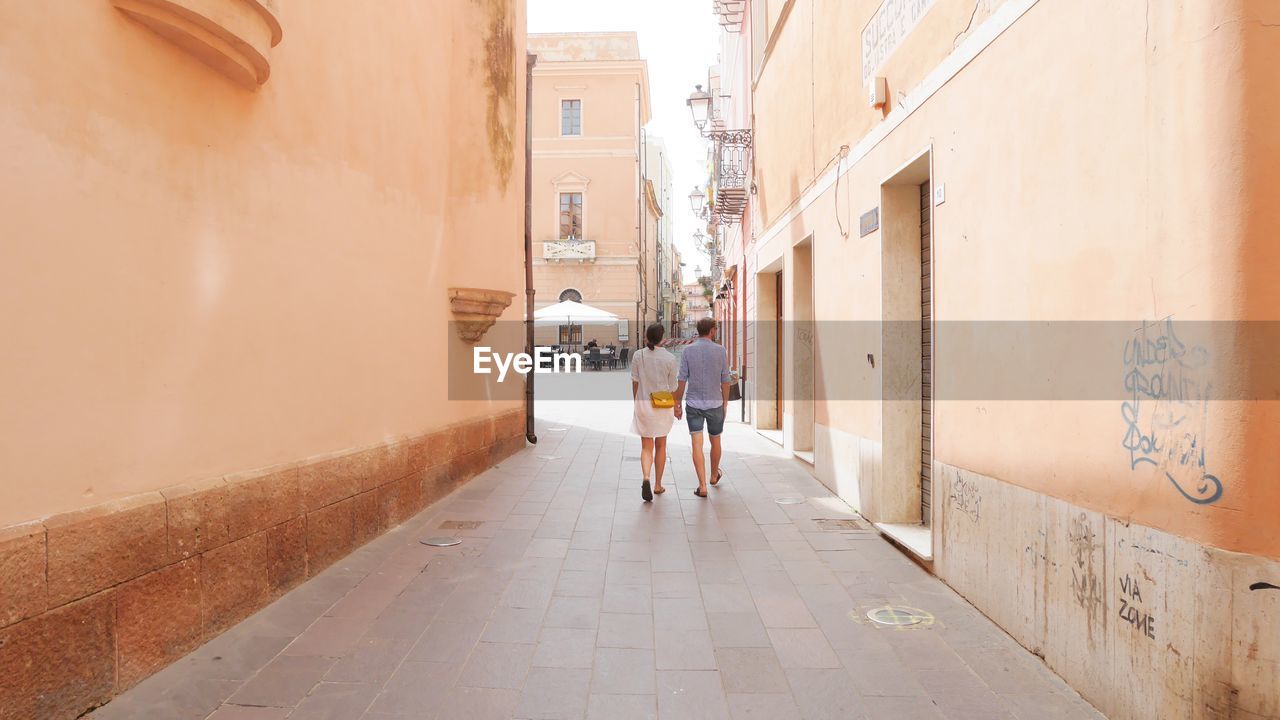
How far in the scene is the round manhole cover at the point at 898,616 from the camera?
14.4ft

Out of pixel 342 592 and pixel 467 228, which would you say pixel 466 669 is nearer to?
pixel 342 592

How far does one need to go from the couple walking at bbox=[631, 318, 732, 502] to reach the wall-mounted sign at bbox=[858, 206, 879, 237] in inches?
77.9

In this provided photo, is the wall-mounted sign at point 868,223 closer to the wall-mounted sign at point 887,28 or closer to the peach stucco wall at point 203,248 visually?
the wall-mounted sign at point 887,28

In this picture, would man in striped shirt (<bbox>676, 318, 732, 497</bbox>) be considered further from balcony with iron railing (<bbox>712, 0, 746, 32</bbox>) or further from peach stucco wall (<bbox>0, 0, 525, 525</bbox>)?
balcony with iron railing (<bbox>712, 0, 746, 32</bbox>)

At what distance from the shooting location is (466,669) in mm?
3730

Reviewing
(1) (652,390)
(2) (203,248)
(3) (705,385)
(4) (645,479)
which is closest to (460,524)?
(4) (645,479)

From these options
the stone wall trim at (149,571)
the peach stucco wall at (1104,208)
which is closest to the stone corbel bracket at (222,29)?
the stone wall trim at (149,571)

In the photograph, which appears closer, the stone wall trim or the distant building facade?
the stone wall trim

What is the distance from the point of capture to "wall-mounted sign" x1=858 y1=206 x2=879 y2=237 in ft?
21.2

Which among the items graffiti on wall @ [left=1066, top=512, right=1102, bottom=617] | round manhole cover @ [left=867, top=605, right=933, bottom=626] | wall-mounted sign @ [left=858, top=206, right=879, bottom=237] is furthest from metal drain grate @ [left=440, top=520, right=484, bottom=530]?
graffiti on wall @ [left=1066, top=512, right=1102, bottom=617]

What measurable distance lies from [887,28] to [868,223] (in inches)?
58.3

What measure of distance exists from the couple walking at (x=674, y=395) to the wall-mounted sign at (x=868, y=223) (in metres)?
1.98

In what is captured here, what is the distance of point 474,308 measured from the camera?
27.3ft

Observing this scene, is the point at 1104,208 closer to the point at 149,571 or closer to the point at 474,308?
the point at 149,571
